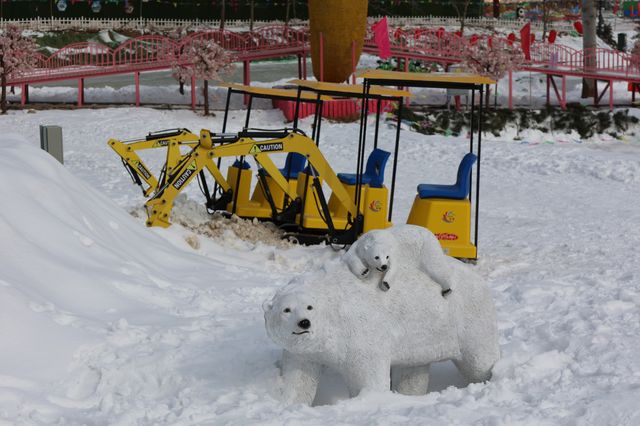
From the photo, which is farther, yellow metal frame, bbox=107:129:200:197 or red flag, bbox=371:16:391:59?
red flag, bbox=371:16:391:59

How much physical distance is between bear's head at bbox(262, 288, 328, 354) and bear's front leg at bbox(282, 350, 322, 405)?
0.23 metres

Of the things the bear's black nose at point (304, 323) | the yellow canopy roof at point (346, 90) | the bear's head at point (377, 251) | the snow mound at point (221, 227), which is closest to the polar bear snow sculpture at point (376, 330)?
the bear's black nose at point (304, 323)

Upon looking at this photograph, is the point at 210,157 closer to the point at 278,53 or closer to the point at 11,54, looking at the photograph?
the point at 11,54

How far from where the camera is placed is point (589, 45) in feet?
98.0

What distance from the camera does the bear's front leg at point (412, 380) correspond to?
19.3 ft

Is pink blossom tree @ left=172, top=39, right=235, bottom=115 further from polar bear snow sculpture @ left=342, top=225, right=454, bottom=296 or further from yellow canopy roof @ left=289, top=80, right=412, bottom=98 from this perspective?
polar bear snow sculpture @ left=342, top=225, right=454, bottom=296

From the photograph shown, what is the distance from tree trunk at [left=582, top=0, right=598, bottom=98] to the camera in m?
27.7

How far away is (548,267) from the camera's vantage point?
975 centimetres

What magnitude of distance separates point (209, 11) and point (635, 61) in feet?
71.2

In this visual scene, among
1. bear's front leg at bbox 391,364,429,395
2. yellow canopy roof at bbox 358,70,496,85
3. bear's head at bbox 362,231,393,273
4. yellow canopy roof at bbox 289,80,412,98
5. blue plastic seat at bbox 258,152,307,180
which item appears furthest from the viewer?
blue plastic seat at bbox 258,152,307,180

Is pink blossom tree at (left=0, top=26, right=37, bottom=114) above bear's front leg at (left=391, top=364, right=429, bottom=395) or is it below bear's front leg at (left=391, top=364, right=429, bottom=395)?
above

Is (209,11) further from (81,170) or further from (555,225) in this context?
(555,225)

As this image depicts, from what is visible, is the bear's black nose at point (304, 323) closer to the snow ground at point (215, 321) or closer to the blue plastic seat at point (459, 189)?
the snow ground at point (215, 321)

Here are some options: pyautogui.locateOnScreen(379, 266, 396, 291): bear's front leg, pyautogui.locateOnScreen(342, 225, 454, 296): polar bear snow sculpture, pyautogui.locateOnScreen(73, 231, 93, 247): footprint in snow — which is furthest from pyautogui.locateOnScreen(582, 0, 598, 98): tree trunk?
pyautogui.locateOnScreen(379, 266, 396, 291): bear's front leg
